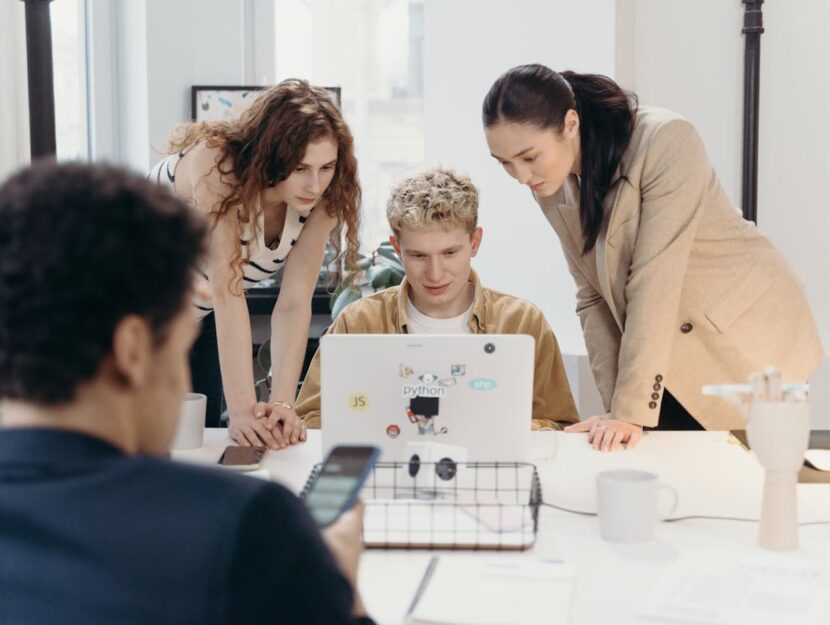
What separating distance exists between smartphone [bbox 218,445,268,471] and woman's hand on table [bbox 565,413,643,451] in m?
0.58

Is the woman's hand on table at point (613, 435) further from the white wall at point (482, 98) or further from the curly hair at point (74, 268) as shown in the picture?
the curly hair at point (74, 268)

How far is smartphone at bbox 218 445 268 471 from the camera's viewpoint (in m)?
1.69

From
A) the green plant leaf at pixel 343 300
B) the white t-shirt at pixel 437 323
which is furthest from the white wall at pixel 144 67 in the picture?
the white t-shirt at pixel 437 323

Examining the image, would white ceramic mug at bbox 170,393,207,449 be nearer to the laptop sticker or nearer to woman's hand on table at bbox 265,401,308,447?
woman's hand on table at bbox 265,401,308,447

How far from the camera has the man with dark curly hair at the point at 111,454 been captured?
0.66 meters

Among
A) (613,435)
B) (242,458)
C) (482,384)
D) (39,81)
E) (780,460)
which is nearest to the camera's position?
(780,460)

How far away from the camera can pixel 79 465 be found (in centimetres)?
69

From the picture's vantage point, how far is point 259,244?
2191 mm

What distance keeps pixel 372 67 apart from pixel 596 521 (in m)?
2.84

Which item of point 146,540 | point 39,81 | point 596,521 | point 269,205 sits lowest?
point 596,521

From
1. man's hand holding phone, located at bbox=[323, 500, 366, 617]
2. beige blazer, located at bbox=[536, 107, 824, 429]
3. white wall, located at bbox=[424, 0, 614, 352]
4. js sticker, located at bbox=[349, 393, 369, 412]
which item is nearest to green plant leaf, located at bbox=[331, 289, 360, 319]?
white wall, located at bbox=[424, 0, 614, 352]

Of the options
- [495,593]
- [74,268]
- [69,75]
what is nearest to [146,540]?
[74,268]

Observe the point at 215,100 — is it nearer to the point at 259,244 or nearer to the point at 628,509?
the point at 259,244

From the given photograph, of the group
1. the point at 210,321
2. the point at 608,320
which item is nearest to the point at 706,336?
the point at 608,320
